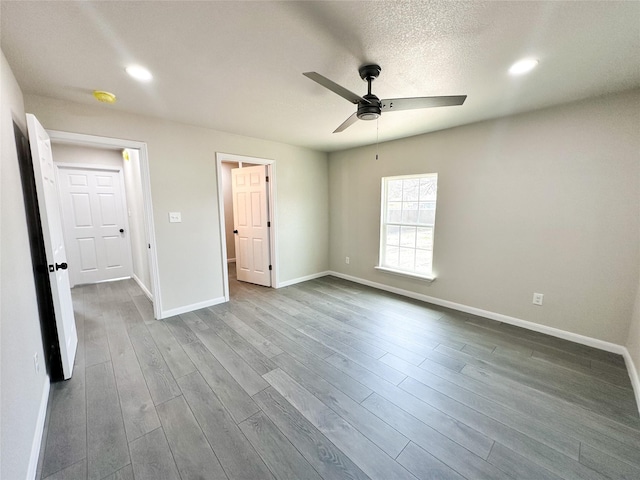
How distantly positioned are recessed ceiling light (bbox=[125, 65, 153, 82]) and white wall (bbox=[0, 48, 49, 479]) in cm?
66

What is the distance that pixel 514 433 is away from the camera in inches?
61.2

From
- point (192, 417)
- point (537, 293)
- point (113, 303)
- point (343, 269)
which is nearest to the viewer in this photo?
point (192, 417)

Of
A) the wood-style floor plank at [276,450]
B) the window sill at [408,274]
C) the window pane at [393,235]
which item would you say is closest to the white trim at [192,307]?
the wood-style floor plank at [276,450]

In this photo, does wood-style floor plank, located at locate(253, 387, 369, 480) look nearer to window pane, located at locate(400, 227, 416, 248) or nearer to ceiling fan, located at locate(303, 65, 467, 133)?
ceiling fan, located at locate(303, 65, 467, 133)

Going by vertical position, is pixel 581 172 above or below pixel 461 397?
above

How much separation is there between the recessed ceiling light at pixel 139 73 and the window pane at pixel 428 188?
130 inches

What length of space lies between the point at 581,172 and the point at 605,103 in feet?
1.97

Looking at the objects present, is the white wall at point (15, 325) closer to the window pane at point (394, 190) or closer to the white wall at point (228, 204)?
the window pane at point (394, 190)

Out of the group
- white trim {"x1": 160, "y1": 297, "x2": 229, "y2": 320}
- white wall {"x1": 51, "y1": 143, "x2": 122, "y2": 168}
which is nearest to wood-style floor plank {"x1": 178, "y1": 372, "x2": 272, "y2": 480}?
white trim {"x1": 160, "y1": 297, "x2": 229, "y2": 320}

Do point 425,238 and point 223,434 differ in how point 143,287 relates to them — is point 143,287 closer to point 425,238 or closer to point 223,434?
point 223,434

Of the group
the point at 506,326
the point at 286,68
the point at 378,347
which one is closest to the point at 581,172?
the point at 506,326

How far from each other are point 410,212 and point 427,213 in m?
0.27

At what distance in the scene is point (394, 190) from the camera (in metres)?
4.00

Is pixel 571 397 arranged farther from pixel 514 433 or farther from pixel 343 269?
pixel 343 269
